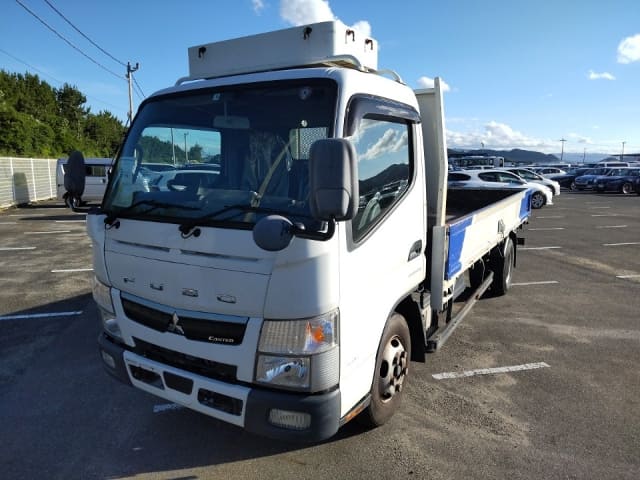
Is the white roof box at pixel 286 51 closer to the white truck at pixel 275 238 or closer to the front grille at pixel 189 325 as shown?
the white truck at pixel 275 238

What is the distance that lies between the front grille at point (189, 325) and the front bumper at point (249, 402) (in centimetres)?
24

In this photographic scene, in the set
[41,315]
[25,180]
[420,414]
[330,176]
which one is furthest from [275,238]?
[25,180]

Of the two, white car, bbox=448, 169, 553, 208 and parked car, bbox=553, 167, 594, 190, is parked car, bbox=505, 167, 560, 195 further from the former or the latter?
parked car, bbox=553, 167, 594, 190

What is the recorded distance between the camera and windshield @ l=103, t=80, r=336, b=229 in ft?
8.27

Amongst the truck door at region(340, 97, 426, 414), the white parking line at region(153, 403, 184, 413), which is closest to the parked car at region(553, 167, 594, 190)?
the truck door at region(340, 97, 426, 414)

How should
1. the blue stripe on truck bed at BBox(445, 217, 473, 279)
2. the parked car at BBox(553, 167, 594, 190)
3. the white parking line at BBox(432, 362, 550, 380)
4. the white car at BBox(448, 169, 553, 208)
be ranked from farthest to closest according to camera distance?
the parked car at BBox(553, 167, 594, 190)
the white car at BBox(448, 169, 553, 208)
the white parking line at BBox(432, 362, 550, 380)
the blue stripe on truck bed at BBox(445, 217, 473, 279)

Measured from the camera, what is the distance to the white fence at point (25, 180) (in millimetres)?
18013

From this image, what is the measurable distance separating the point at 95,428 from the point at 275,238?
7.85 feet

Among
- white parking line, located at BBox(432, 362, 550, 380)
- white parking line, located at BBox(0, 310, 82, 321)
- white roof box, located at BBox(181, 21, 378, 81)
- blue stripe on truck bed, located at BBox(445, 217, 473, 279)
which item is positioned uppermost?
white roof box, located at BBox(181, 21, 378, 81)

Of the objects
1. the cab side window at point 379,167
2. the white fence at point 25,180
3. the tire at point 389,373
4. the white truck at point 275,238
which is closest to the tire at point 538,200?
the white truck at point 275,238

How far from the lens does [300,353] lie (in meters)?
2.33

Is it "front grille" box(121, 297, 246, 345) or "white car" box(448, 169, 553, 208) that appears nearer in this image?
"front grille" box(121, 297, 246, 345)

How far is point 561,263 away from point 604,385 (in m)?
5.58

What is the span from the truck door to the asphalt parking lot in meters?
0.81
